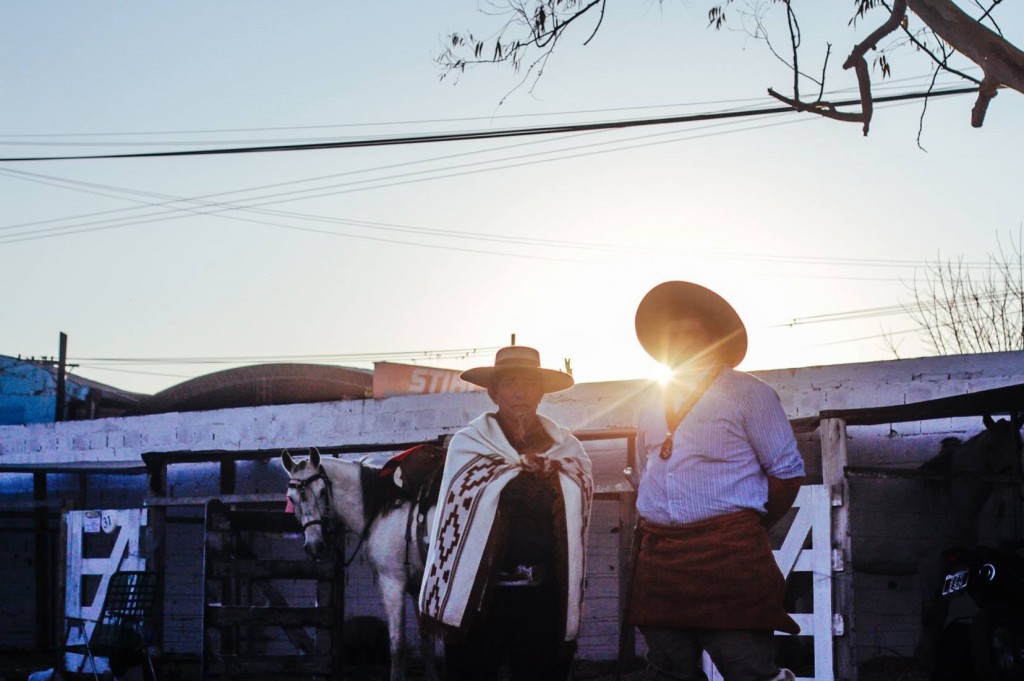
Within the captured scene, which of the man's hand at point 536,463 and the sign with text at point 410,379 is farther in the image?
the sign with text at point 410,379

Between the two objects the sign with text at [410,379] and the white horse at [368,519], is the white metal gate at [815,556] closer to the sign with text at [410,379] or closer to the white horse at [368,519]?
the white horse at [368,519]

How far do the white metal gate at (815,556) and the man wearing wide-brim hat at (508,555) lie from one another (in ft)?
→ 11.1

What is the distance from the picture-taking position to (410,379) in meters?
24.6

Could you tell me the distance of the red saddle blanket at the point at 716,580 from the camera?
388cm

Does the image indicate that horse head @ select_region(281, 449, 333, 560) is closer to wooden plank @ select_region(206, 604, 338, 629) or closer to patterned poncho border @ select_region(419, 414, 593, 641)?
wooden plank @ select_region(206, 604, 338, 629)

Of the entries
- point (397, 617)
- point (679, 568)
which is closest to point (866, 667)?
point (397, 617)

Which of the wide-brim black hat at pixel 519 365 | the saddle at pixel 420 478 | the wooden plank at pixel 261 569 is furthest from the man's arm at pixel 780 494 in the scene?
the wooden plank at pixel 261 569

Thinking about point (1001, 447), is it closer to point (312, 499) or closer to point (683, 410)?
point (312, 499)

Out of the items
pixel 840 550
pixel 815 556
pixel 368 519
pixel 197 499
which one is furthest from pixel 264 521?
pixel 840 550

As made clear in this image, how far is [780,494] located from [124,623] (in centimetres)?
638

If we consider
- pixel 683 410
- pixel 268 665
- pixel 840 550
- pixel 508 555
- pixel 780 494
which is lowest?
pixel 268 665

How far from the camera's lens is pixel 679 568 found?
3990 mm

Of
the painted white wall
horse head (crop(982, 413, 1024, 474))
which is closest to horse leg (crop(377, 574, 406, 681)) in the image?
the painted white wall

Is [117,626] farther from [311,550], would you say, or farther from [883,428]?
[883,428]
